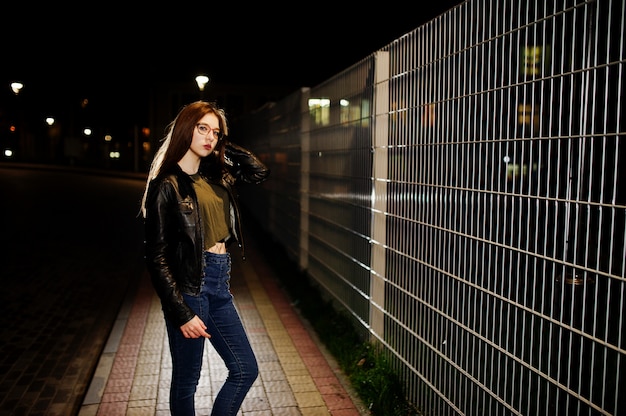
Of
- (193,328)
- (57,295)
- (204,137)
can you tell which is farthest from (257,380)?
(57,295)

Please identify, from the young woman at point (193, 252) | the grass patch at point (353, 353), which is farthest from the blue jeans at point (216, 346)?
the grass patch at point (353, 353)

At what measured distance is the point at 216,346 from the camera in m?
3.47

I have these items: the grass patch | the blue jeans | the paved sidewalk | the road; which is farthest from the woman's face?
the road

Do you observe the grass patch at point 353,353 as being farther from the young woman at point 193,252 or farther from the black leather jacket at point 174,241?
the black leather jacket at point 174,241

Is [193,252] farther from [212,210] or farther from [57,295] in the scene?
[57,295]

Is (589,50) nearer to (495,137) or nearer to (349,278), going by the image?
(495,137)

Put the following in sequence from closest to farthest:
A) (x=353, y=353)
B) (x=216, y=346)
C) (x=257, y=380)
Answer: (x=216, y=346)
(x=257, y=380)
(x=353, y=353)

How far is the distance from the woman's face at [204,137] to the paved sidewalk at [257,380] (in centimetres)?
203

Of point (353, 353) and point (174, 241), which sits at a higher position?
point (174, 241)

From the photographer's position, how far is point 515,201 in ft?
9.78

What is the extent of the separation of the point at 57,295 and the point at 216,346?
5.53m

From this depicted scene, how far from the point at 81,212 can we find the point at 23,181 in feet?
48.5

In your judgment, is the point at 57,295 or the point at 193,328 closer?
the point at 193,328

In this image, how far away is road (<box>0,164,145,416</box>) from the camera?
510 cm
